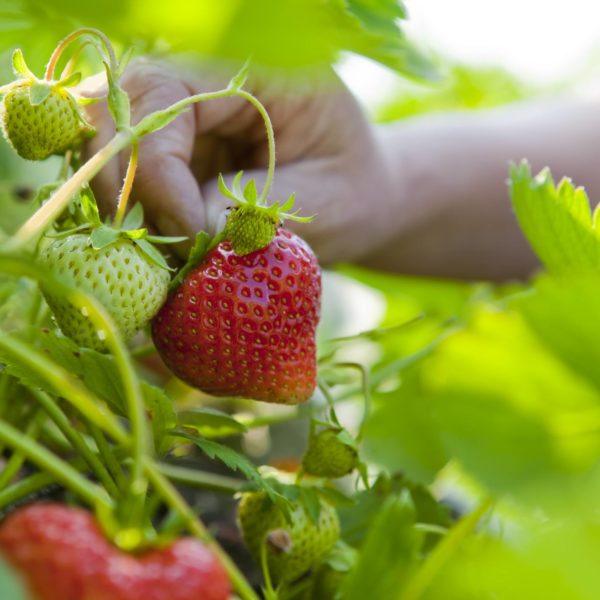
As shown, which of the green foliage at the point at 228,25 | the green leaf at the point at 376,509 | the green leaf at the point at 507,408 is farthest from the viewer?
the green leaf at the point at 376,509

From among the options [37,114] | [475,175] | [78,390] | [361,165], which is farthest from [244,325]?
[475,175]

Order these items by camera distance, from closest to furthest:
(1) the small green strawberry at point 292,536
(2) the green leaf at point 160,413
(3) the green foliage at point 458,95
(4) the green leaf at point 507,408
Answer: (4) the green leaf at point 507,408
(2) the green leaf at point 160,413
(1) the small green strawberry at point 292,536
(3) the green foliage at point 458,95

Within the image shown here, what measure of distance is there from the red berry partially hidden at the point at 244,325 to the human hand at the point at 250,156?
0.08 meters

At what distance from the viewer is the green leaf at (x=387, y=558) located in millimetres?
339

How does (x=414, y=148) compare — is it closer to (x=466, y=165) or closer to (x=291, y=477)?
(x=466, y=165)

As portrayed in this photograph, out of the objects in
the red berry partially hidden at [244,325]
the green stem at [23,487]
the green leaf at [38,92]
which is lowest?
the green stem at [23,487]

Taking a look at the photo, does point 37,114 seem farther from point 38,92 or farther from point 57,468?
point 57,468

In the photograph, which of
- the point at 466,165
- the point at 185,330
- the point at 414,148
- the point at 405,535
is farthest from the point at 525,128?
the point at 405,535

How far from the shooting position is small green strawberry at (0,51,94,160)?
494 millimetres

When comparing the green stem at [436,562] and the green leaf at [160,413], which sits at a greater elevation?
the green stem at [436,562]

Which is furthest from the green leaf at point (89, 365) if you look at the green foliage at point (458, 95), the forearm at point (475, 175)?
the green foliage at point (458, 95)

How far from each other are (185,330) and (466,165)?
0.97 meters

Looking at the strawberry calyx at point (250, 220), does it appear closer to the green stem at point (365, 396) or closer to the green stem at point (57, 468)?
the green stem at point (365, 396)

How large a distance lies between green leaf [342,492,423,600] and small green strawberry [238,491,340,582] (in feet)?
0.64
